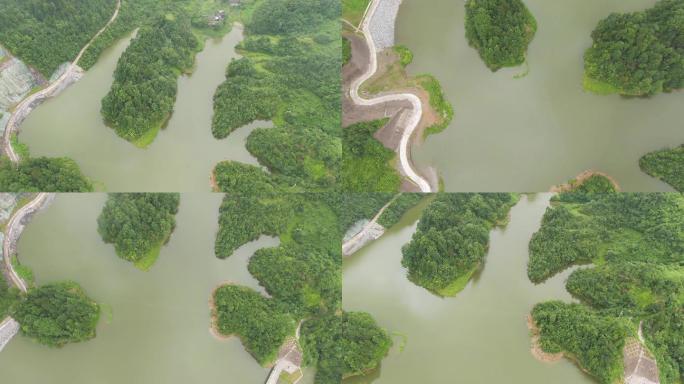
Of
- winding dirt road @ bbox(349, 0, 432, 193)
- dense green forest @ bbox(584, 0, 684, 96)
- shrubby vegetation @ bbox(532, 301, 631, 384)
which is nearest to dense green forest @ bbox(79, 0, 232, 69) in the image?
winding dirt road @ bbox(349, 0, 432, 193)

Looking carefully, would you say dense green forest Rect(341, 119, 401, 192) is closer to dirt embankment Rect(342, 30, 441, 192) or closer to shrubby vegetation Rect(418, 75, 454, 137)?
dirt embankment Rect(342, 30, 441, 192)

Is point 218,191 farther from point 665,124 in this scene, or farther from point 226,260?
point 665,124

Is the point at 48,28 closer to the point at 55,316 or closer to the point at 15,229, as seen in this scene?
the point at 15,229

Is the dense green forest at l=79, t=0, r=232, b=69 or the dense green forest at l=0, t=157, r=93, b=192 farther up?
the dense green forest at l=79, t=0, r=232, b=69

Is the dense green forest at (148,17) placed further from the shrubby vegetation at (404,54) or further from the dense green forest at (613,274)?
the dense green forest at (613,274)

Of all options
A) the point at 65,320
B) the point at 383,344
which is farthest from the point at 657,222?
the point at 65,320

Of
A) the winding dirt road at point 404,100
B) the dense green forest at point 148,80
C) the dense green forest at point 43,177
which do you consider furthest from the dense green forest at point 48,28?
the winding dirt road at point 404,100

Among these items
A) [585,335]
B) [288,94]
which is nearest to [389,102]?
[288,94]
